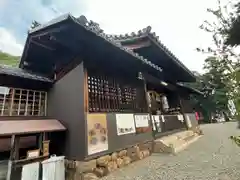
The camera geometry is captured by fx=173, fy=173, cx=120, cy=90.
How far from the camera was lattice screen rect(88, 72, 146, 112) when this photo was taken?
5473mm

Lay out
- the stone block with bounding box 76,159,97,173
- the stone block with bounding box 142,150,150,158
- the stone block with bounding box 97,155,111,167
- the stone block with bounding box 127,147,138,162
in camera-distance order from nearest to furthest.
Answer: the stone block with bounding box 76,159,97,173 < the stone block with bounding box 97,155,111,167 < the stone block with bounding box 127,147,138,162 < the stone block with bounding box 142,150,150,158

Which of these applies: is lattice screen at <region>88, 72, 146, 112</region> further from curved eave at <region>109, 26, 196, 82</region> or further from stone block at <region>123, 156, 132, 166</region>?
curved eave at <region>109, 26, 196, 82</region>

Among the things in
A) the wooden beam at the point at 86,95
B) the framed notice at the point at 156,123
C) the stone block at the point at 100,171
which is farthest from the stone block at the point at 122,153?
the framed notice at the point at 156,123

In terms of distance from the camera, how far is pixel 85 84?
510cm

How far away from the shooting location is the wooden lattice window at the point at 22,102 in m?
5.10

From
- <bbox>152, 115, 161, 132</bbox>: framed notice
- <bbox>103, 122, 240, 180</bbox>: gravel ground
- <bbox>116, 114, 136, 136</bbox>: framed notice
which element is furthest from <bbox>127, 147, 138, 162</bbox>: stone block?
<bbox>152, 115, 161, 132</bbox>: framed notice

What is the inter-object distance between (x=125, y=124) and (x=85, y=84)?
2.18 metres

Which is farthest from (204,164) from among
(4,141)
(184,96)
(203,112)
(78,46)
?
(203,112)

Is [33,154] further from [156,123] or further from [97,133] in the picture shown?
[156,123]

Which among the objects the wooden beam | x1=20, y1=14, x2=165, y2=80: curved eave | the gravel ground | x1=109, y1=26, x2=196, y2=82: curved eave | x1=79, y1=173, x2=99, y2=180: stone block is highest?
x1=109, y1=26, x2=196, y2=82: curved eave

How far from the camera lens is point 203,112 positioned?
2788 centimetres

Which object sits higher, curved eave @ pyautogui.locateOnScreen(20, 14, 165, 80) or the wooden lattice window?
curved eave @ pyautogui.locateOnScreen(20, 14, 165, 80)

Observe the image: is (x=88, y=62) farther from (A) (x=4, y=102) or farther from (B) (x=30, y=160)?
(B) (x=30, y=160)

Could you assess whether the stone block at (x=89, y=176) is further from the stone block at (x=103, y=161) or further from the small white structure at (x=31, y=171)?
the small white structure at (x=31, y=171)
